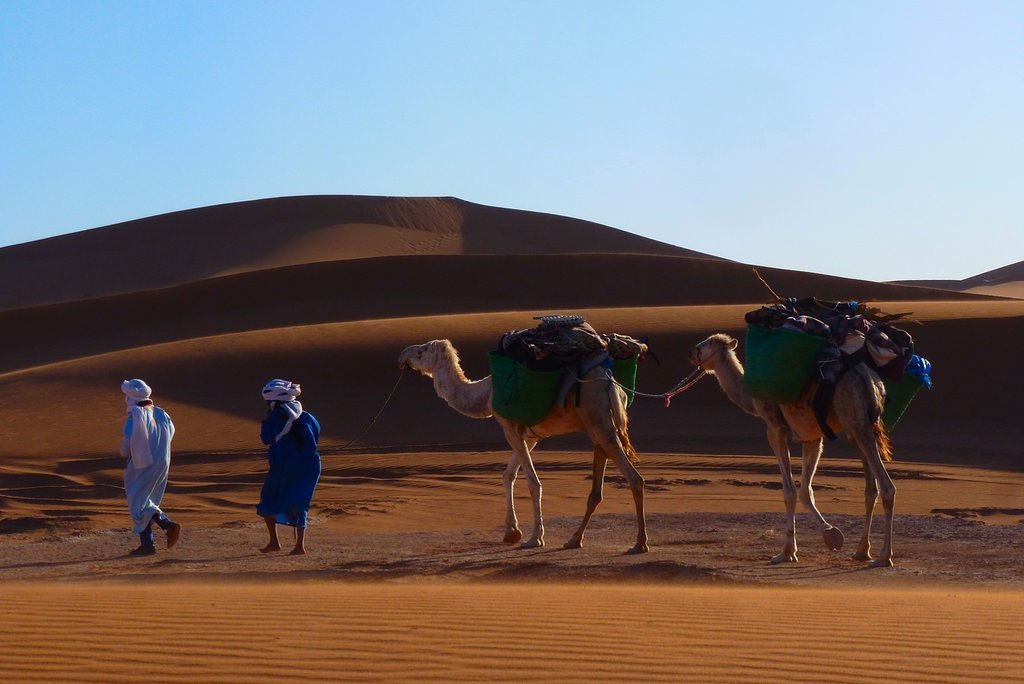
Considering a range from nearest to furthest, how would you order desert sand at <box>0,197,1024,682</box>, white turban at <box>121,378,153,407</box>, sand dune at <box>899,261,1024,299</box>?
desert sand at <box>0,197,1024,682</box>
white turban at <box>121,378,153,407</box>
sand dune at <box>899,261,1024,299</box>

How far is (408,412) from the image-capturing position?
28375 mm

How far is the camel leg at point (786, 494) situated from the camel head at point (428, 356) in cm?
408

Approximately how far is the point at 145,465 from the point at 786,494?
6525 mm

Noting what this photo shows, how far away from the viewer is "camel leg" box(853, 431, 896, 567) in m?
11.6

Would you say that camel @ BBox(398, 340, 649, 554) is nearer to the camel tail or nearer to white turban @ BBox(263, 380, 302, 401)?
white turban @ BBox(263, 380, 302, 401)

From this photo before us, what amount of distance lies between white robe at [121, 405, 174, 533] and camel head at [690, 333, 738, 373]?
562 centimetres

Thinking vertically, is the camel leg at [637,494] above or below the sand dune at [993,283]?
below

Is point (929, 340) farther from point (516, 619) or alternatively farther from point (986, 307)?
point (516, 619)

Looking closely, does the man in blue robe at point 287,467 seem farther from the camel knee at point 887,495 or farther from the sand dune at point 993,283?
the sand dune at point 993,283

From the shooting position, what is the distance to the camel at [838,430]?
11672 millimetres

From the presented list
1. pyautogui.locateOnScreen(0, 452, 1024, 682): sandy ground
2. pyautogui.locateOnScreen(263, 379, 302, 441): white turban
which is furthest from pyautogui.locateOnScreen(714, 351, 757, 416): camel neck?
pyautogui.locateOnScreen(263, 379, 302, 441): white turban

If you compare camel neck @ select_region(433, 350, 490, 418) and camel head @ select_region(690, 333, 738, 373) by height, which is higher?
camel head @ select_region(690, 333, 738, 373)

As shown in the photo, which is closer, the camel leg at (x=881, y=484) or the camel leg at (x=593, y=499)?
the camel leg at (x=881, y=484)

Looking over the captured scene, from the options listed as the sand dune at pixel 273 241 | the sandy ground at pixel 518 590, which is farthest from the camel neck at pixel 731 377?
the sand dune at pixel 273 241
